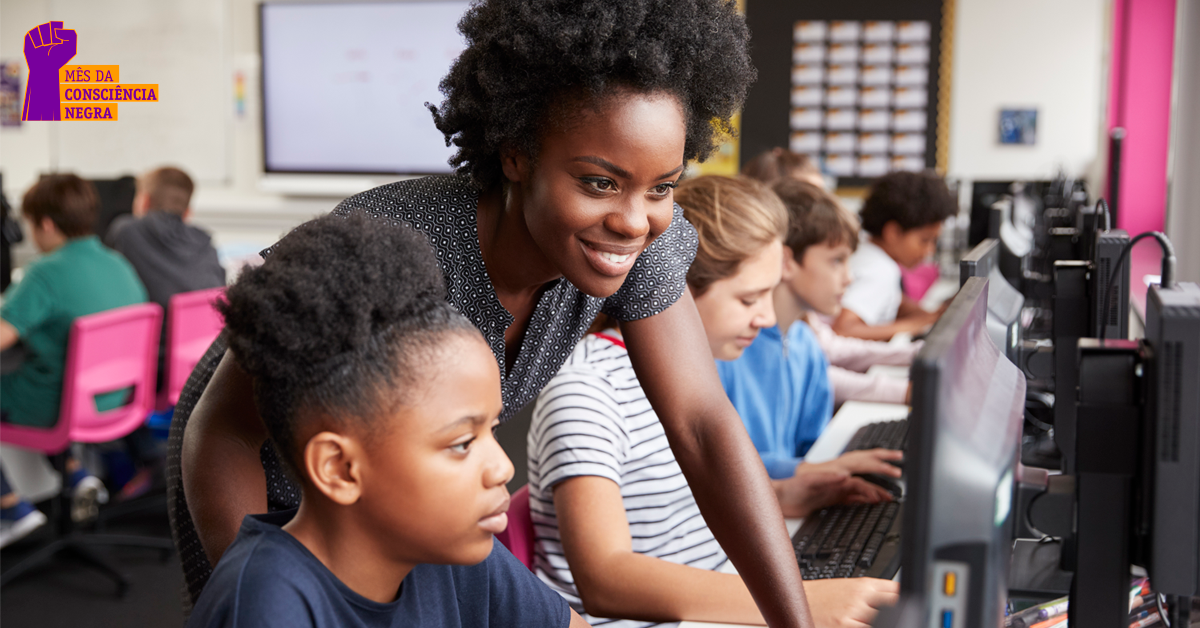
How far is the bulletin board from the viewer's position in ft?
18.6

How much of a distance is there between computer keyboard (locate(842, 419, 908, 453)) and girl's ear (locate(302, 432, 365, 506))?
1439mm

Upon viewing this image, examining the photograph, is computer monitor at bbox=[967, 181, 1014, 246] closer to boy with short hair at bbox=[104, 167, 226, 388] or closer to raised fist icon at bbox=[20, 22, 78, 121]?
boy with short hair at bbox=[104, 167, 226, 388]

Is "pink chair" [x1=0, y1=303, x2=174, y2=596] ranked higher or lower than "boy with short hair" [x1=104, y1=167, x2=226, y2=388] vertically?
lower

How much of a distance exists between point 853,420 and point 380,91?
14.3 feet

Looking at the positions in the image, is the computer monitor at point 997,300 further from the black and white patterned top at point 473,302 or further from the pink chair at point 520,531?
the pink chair at point 520,531

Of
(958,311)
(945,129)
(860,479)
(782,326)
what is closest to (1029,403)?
(782,326)

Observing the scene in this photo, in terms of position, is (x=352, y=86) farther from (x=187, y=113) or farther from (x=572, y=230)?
(x=572, y=230)

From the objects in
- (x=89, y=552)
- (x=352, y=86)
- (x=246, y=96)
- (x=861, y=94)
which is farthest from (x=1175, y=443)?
(x=246, y=96)

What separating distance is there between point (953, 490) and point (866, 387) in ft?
7.10

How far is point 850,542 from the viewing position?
57.5 inches

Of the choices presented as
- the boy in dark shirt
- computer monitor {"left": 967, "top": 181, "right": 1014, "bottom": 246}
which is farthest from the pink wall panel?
the boy in dark shirt

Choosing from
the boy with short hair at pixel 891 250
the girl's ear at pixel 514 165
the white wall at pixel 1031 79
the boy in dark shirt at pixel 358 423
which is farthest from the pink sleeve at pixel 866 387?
the white wall at pixel 1031 79

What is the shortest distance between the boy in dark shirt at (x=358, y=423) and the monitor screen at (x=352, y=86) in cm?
525

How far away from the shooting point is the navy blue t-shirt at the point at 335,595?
0.74m
